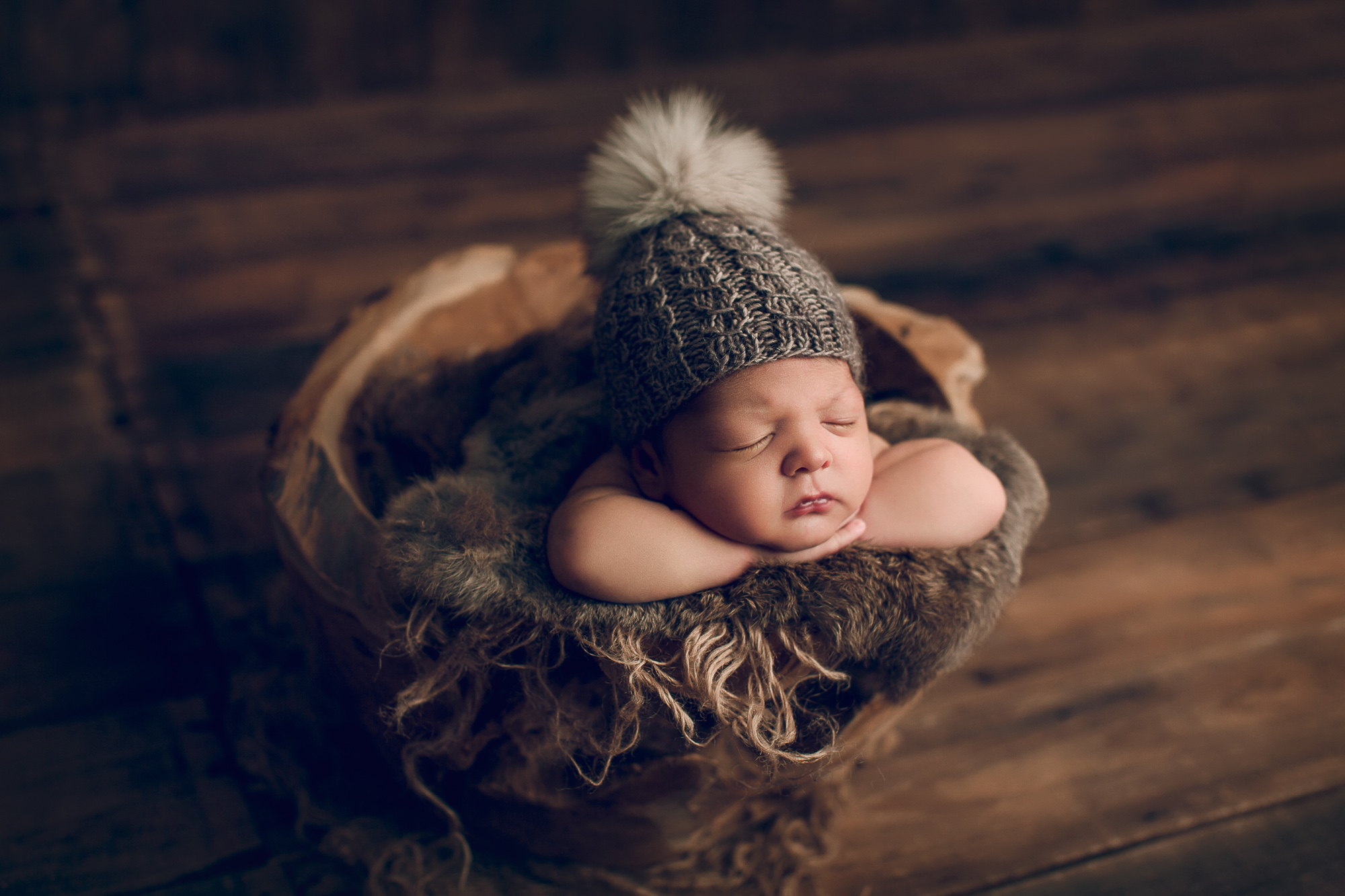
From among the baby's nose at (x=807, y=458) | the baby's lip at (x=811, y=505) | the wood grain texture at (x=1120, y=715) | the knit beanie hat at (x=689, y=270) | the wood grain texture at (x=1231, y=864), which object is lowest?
the wood grain texture at (x=1231, y=864)

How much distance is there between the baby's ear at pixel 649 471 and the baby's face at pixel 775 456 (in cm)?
5

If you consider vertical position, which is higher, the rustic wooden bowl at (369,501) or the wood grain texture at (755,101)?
the wood grain texture at (755,101)

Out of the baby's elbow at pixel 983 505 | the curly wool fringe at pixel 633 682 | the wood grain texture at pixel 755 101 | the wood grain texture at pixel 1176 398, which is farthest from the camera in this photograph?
the wood grain texture at pixel 755 101

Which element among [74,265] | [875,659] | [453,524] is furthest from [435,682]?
[74,265]

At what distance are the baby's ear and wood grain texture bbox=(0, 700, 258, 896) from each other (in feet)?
1.84

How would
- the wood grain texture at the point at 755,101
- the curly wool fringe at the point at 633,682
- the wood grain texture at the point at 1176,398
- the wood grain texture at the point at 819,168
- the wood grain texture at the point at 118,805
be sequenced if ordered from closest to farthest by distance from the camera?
the curly wool fringe at the point at 633,682
the wood grain texture at the point at 118,805
the wood grain texture at the point at 1176,398
the wood grain texture at the point at 819,168
the wood grain texture at the point at 755,101

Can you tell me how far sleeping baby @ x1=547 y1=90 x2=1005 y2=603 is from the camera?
760mm

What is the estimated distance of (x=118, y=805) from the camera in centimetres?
101

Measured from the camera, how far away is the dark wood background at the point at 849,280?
3.42ft

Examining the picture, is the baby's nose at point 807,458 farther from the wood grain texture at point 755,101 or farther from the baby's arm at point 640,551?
the wood grain texture at point 755,101

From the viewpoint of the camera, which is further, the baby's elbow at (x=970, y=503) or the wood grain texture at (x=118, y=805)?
the wood grain texture at (x=118, y=805)

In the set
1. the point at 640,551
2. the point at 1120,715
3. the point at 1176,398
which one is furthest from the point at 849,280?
the point at 640,551

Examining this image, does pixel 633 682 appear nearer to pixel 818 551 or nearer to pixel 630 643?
pixel 630 643

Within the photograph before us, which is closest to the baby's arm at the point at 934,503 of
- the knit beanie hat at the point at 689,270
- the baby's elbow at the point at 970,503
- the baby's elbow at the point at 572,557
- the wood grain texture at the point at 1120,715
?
the baby's elbow at the point at 970,503
